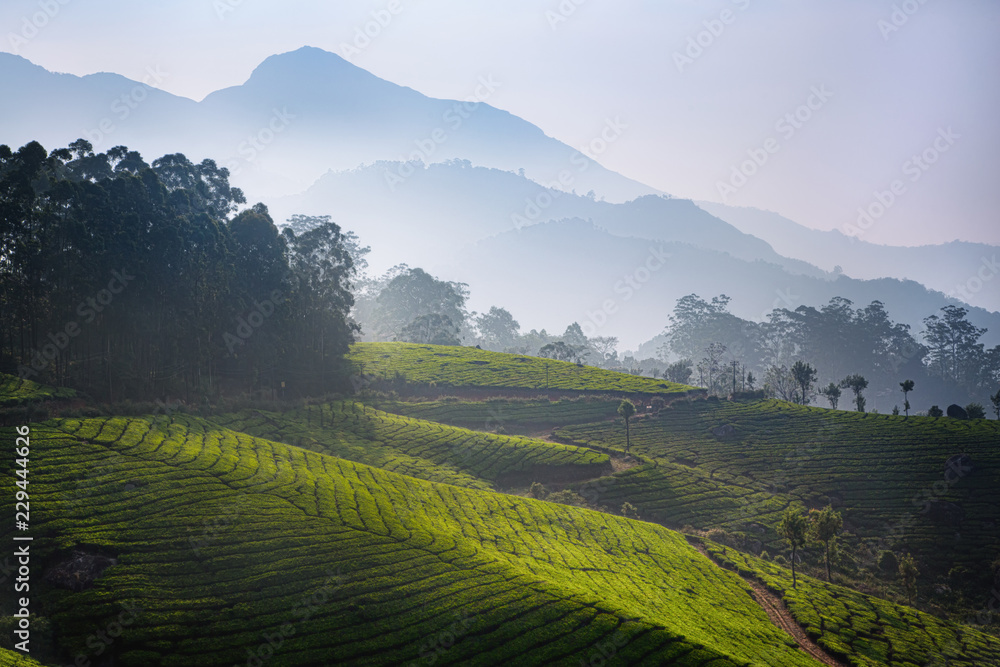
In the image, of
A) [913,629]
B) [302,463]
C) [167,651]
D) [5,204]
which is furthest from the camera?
[5,204]

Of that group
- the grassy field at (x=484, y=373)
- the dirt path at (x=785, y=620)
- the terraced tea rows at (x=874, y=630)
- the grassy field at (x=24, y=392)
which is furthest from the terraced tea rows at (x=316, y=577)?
the grassy field at (x=484, y=373)

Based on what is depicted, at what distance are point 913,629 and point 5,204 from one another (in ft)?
208

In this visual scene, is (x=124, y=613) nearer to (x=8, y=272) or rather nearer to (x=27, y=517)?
(x=27, y=517)

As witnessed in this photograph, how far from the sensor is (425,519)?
3381 centimetres

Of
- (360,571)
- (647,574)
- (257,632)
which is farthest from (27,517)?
(647,574)

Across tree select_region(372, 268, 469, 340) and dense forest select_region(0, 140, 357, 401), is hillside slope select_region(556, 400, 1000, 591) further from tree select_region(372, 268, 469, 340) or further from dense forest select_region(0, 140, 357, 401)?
tree select_region(372, 268, 469, 340)

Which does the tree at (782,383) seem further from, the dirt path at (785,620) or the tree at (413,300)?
the tree at (413,300)

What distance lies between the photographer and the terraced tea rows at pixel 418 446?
4944 cm

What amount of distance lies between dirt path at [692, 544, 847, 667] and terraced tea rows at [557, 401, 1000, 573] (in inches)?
436

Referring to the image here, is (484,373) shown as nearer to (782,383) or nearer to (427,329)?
(427,329)

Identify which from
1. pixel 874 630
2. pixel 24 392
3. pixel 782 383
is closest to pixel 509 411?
pixel 874 630

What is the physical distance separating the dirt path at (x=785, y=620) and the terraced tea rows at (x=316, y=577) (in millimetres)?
1065

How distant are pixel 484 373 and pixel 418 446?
29504 mm

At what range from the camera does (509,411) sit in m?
73.3
